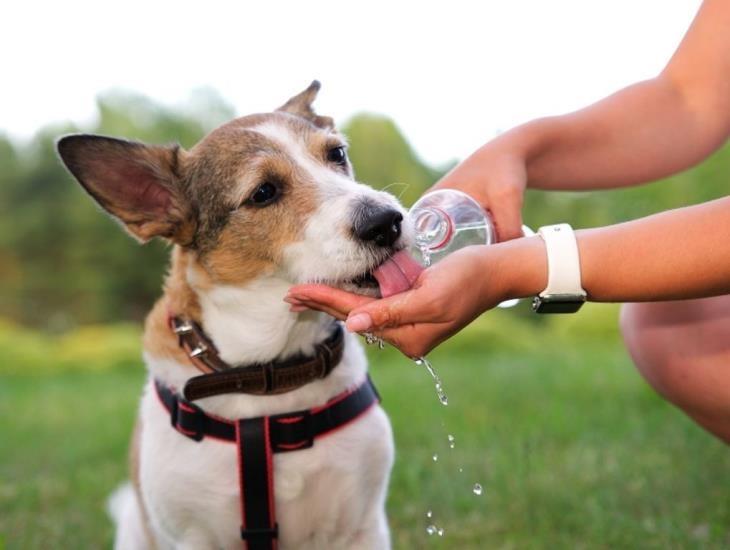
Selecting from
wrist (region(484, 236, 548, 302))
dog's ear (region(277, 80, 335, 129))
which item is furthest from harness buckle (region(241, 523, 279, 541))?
dog's ear (region(277, 80, 335, 129))

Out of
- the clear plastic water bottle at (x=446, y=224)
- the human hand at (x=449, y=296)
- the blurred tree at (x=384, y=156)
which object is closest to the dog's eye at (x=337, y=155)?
the clear plastic water bottle at (x=446, y=224)

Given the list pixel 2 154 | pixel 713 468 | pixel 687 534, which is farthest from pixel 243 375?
pixel 2 154

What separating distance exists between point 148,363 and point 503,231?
1474 millimetres

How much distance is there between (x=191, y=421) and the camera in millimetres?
3031

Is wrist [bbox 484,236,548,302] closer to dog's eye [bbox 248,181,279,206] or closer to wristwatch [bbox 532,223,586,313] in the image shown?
wristwatch [bbox 532,223,586,313]

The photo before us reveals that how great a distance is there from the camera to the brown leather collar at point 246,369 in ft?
9.84

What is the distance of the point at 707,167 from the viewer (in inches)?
395

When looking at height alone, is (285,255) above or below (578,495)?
above

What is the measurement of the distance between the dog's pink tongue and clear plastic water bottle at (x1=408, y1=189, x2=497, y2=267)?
18 cm

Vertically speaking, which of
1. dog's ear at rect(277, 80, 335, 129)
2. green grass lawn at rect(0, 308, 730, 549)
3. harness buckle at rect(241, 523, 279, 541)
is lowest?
green grass lawn at rect(0, 308, 730, 549)

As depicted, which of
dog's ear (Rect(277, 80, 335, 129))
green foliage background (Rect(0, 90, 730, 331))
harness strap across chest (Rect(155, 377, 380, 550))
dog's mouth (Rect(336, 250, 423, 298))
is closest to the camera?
dog's mouth (Rect(336, 250, 423, 298))

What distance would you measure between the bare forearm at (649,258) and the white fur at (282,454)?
0.77 meters

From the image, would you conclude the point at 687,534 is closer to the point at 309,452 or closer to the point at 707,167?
the point at 309,452

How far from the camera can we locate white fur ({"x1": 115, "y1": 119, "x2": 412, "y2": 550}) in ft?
9.84
